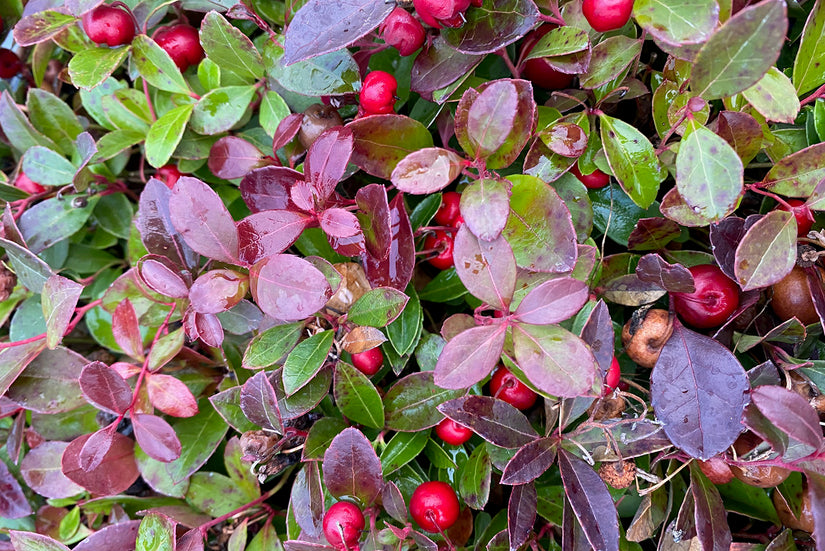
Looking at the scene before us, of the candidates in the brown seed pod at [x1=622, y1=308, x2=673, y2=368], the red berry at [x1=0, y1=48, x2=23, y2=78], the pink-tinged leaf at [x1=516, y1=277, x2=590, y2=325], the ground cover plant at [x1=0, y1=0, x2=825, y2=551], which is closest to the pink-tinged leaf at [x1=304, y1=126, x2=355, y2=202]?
the ground cover plant at [x1=0, y1=0, x2=825, y2=551]

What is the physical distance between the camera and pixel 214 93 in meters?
1.12

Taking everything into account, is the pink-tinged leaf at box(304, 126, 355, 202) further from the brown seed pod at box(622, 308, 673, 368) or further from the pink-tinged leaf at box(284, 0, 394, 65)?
the brown seed pod at box(622, 308, 673, 368)

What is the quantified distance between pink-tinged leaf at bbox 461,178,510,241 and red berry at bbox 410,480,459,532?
1.42ft

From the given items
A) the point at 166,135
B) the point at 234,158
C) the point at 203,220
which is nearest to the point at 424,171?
the point at 203,220

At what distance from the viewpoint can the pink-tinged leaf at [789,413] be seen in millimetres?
777

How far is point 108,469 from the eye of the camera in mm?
1096

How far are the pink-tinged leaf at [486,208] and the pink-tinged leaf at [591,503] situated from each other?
388mm

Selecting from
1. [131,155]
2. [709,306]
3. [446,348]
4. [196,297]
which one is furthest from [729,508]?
[131,155]

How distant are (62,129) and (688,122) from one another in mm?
1267

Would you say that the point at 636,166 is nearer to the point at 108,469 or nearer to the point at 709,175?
the point at 709,175

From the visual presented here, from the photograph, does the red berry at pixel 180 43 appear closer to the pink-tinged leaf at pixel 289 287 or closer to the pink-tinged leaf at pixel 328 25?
the pink-tinged leaf at pixel 328 25

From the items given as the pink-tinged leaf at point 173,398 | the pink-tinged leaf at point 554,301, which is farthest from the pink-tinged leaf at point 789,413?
the pink-tinged leaf at point 173,398

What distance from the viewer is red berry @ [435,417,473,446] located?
0.99 metres

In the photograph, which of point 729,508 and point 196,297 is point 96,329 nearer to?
point 196,297
